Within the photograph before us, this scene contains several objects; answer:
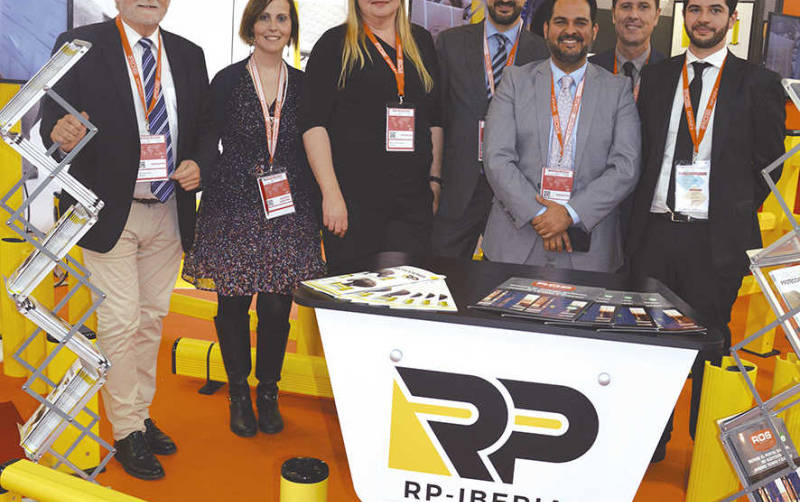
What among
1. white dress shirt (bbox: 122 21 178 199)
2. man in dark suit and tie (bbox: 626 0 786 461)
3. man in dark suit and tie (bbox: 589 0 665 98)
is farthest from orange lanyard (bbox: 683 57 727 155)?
white dress shirt (bbox: 122 21 178 199)

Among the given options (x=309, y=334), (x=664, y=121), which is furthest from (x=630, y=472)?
(x=309, y=334)

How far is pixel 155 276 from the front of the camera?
106 inches

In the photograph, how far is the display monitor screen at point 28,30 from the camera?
3.84 meters

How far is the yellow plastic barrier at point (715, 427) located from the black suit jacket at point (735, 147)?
0.48m

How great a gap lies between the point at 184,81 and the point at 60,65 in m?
0.79

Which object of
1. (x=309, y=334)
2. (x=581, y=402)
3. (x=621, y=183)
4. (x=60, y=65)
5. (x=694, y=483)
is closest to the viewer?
(x=581, y=402)

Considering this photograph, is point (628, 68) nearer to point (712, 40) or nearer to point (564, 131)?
point (712, 40)

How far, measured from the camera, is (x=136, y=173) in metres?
2.46

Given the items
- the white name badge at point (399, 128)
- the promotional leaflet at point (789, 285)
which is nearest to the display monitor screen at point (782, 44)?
the white name badge at point (399, 128)

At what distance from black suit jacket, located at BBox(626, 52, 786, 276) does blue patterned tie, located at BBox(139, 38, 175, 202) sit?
1.71 m

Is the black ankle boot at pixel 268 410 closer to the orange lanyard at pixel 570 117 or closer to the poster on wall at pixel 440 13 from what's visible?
the orange lanyard at pixel 570 117

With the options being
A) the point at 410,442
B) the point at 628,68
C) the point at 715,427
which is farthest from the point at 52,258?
the point at 628,68

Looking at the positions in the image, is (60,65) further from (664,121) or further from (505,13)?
(664,121)

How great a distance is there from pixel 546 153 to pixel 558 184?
4.7 inches
